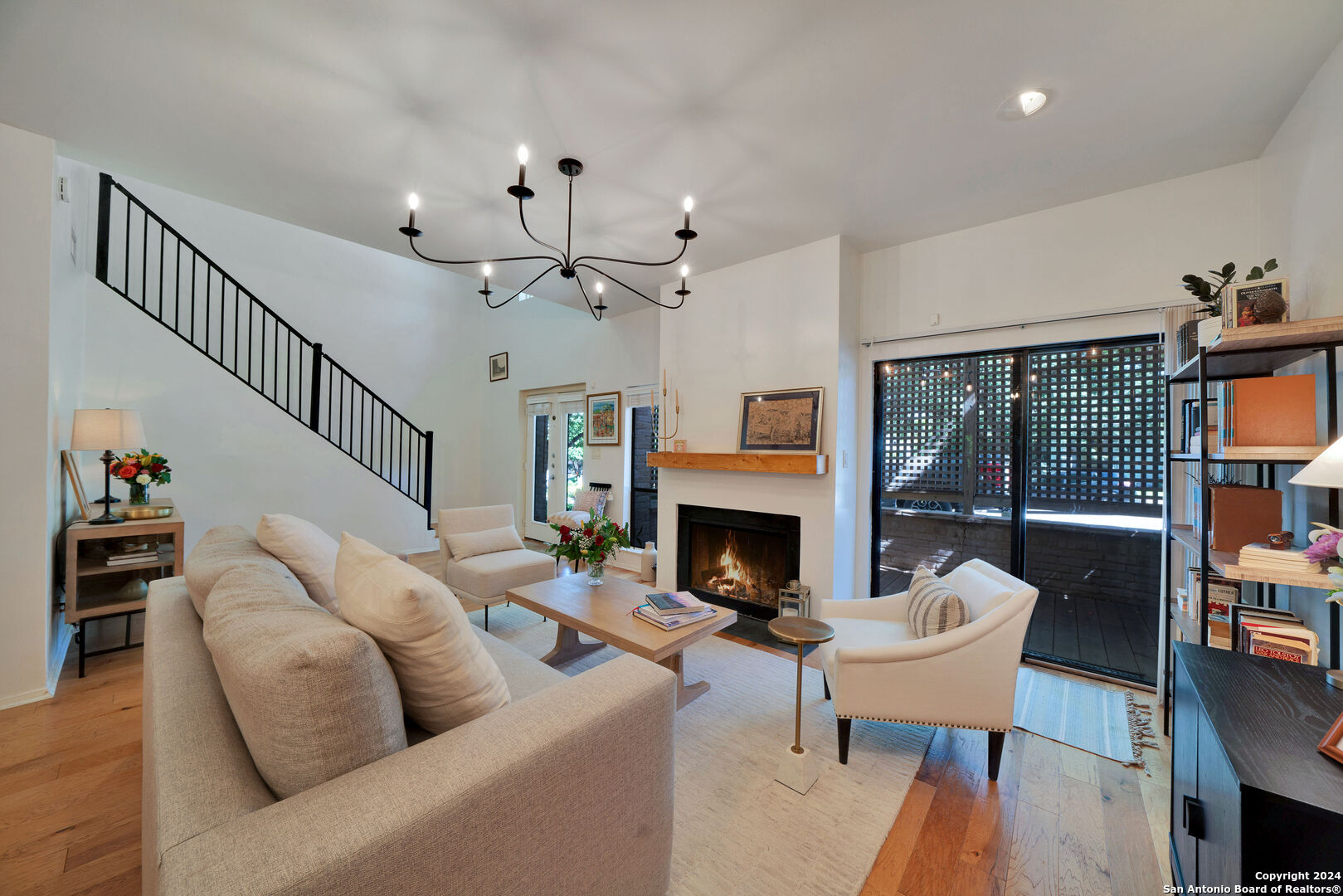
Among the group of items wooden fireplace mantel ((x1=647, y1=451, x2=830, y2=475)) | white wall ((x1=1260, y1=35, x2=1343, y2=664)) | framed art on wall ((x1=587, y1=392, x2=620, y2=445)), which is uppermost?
white wall ((x1=1260, y1=35, x2=1343, y2=664))

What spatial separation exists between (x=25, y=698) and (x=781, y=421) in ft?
13.7

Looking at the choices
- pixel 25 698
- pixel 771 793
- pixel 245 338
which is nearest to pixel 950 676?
pixel 771 793

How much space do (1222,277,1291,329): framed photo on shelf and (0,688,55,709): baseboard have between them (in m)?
5.14

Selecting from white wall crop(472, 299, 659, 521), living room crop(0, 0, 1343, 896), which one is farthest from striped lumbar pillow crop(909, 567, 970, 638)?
white wall crop(472, 299, 659, 521)

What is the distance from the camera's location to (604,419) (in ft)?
17.6

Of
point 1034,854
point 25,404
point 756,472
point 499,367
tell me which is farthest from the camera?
point 499,367

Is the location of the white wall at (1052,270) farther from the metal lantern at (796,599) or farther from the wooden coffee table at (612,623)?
the wooden coffee table at (612,623)

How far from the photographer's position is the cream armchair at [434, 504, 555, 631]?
10.3 feet

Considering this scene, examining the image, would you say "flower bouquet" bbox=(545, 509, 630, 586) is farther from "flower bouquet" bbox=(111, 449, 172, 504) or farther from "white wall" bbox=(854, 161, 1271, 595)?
"flower bouquet" bbox=(111, 449, 172, 504)

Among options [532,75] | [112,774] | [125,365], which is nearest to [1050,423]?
[532,75]

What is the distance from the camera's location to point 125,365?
3723 millimetres

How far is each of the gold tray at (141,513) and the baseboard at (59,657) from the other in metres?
0.62

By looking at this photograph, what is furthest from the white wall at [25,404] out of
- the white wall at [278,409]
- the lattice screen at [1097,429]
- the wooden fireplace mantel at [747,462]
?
the lattice screen at [1097,429]

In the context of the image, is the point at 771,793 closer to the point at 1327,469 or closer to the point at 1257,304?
the point at 1327,469
